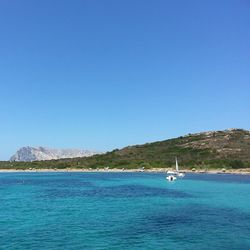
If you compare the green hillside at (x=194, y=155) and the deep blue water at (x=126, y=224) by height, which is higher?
the green hillside at (x=194, y=155)

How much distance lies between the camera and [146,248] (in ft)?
90.5

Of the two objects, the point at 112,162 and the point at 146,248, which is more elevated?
the point at 112,162

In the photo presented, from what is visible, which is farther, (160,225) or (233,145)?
(233,145)

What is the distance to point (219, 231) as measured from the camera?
33.3 m

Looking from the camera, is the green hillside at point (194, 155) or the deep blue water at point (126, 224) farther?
the green hillside at point (194, 155)

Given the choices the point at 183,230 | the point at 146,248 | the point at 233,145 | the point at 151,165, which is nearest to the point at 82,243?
the point at 146,248

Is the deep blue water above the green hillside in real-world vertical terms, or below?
below

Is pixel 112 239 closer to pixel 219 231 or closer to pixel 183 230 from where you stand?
pixel 183 230

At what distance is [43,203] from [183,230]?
2761cm

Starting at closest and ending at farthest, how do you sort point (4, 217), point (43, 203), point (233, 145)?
point (4, 217) → point (43, 203) → point (233, 145)

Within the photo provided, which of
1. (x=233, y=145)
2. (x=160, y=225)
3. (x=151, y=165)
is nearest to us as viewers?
(x=160, y=225)

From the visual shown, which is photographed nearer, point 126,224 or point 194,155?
point 126,224

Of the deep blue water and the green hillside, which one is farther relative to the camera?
the green hillside

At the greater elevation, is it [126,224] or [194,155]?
[194,155]
